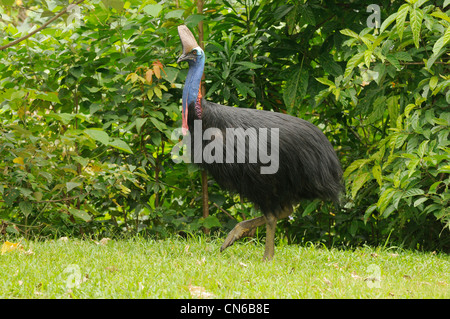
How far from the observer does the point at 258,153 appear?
12.9 feet

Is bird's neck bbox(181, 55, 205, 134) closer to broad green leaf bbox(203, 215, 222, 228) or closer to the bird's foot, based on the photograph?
the bird's foot

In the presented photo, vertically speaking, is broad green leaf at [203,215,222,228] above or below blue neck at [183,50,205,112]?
below

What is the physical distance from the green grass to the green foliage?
455 millimetres

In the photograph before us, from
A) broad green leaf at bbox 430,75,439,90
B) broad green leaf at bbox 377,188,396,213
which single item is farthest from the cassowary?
broad green leaf at bbox 430,75,439,90

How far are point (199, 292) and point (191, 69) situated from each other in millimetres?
1709

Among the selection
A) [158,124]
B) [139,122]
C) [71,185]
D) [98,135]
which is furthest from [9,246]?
[158,124]

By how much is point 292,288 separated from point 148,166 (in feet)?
8.61

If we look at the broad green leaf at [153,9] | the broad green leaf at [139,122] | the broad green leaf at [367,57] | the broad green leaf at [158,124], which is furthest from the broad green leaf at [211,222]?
the broad green leaf at [367,57]

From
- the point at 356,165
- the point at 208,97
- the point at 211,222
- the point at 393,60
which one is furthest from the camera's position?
the point at 208,97

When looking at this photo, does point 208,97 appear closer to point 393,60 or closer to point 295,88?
point 295,88

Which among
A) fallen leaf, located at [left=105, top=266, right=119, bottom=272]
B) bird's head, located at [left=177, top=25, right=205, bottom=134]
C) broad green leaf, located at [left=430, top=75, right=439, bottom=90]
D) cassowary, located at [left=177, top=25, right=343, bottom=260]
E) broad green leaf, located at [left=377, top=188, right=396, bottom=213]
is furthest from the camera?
broad green leaf, located at [left=377, top=188, right=396, bottom=213]

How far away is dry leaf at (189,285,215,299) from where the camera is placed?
9.86 ft
